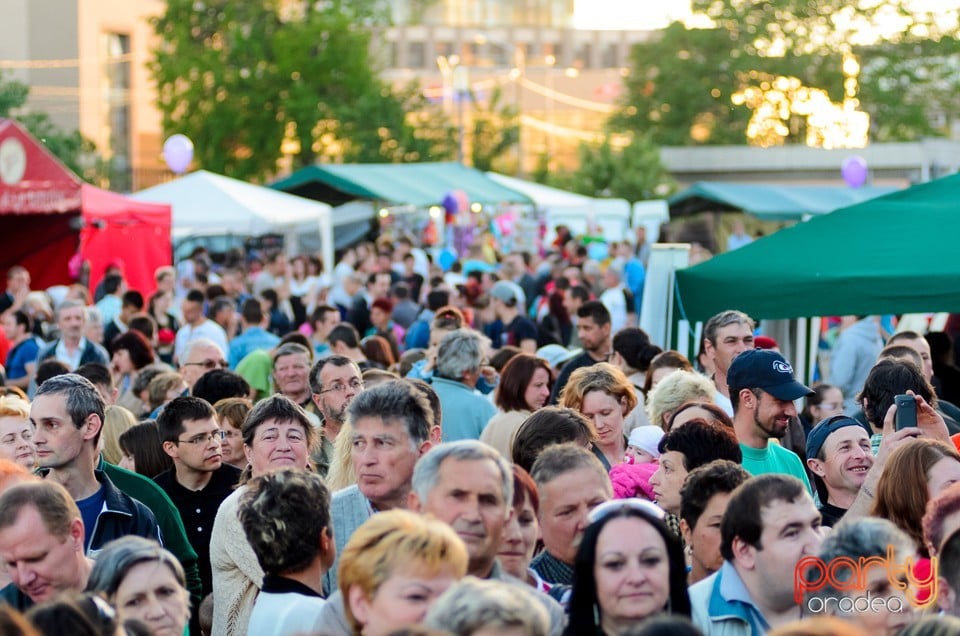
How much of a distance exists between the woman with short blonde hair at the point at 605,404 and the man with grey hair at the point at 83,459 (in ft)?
7.26

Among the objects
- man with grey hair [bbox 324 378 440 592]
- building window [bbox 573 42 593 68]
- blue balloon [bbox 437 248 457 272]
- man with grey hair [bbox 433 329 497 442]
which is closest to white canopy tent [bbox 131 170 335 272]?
blue balloon [bbox 437 248 457 272]

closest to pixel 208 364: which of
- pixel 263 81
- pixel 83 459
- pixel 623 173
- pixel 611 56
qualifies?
pixel 83 459

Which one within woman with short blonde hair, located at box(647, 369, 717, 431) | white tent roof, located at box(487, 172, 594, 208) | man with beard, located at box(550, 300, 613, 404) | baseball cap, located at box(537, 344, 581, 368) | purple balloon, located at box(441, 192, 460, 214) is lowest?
white tent roof, located at box(487, 172, 594, 208)

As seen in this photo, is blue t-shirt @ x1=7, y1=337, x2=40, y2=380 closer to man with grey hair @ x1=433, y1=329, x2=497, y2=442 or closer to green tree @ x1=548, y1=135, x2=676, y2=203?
man with grey hair @ x1=433, y1=329, x2=497, y2=442

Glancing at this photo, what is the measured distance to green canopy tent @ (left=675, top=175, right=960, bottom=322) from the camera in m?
9.73

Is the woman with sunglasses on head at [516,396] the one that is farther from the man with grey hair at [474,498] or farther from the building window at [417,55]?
the building window at [417,55]

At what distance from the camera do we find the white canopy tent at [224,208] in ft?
72.7

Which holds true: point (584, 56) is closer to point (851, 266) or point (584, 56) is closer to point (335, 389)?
point (851, 266)

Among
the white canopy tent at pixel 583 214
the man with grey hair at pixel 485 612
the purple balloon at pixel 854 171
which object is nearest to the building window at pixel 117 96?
the white canopy tent at pixel 583 214

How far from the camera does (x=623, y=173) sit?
173 ft

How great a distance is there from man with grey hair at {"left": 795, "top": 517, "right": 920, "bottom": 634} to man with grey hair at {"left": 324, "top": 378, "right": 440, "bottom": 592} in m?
1.48

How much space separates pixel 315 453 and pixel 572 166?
73.0 m

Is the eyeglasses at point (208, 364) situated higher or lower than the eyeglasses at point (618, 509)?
lower

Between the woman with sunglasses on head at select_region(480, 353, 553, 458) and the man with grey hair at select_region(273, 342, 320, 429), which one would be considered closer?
the woman with sunglasses on head at select_region(480, 353, 553, 458)
